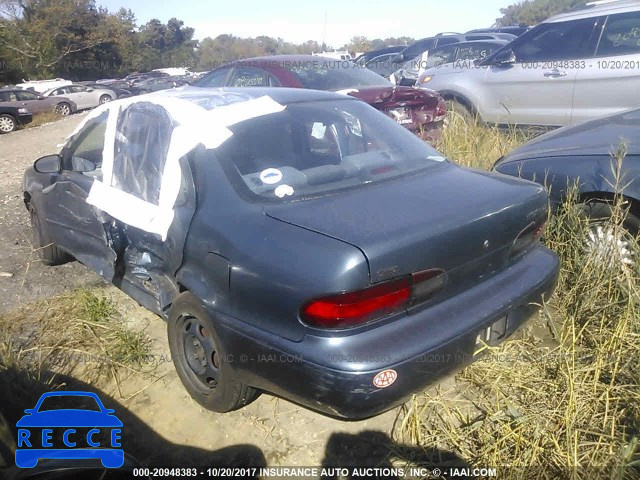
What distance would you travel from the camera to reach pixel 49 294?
4.16 m

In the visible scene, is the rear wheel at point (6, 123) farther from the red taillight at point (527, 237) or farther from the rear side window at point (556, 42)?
the red taillight at point (527, 237)

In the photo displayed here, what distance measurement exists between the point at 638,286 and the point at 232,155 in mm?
2404

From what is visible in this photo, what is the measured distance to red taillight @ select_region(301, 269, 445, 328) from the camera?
1.99 meters

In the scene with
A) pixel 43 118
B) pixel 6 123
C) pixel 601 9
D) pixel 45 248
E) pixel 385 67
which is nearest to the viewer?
pixel 45 248

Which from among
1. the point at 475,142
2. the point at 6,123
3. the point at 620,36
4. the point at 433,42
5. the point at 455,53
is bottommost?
the point at 6,123

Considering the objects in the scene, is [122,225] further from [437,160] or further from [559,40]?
[559,40]

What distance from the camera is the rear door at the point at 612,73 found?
5648 mm

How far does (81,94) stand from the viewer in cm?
2331

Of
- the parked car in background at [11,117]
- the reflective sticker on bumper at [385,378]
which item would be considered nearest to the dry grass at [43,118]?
the parked car in background at [11,117]

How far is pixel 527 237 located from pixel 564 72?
4.38 meters

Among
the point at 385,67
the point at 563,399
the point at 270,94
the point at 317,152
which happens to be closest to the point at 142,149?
the point at 270,94

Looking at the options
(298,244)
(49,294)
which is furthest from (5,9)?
(298,244)

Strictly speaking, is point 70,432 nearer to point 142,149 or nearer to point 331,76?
point 142,149

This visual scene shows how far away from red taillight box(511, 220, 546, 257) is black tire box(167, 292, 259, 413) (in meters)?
1.48
